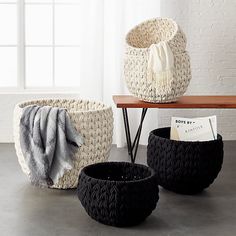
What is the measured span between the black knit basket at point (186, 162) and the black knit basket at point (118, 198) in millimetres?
344

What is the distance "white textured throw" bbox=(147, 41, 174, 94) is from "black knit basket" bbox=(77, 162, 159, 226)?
0.79 m

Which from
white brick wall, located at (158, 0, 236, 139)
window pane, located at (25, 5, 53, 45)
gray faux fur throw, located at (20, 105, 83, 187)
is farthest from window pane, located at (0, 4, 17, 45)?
gray faux fur throw, located at (20, 105, 83, 187)

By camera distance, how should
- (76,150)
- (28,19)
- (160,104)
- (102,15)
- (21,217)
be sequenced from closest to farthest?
(21,217), (76,150), (160,104), (102,15), (28,19)

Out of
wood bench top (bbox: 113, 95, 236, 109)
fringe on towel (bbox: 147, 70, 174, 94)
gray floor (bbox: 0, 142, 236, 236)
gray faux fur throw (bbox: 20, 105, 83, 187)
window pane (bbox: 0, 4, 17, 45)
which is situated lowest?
gray floor (bbox: 0, 142, 236, 236)

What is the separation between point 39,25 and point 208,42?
1.22m

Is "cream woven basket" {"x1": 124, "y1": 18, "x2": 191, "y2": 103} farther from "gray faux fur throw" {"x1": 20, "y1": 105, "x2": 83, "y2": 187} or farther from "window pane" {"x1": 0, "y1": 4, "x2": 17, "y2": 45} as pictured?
"window pane" {"x1": 0, "y1": 4, "x2": 17, "y2": 45}

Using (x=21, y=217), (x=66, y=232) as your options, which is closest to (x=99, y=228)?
(x=66, y=232)

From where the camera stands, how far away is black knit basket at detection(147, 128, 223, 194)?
3012 mm

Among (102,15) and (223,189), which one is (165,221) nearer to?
(223,189)

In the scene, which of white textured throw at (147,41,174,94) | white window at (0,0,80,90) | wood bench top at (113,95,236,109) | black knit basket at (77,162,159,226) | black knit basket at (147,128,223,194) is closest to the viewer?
black knit basket at (77,162,159,226)

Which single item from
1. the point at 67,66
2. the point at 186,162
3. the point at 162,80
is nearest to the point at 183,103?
the point at 162,80

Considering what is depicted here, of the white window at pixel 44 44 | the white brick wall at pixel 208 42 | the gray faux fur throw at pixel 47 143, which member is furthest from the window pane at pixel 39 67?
the gray faux fur throw at pixel 47 143

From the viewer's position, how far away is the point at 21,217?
277cm

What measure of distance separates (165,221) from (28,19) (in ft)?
7.45
